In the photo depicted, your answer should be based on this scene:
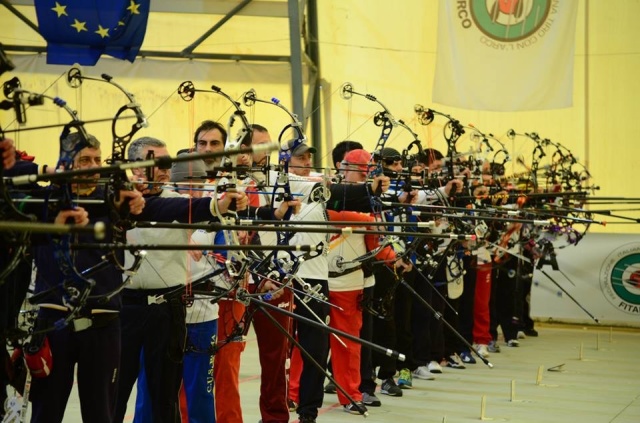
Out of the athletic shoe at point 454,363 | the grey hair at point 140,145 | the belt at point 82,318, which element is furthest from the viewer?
the athletic shoe at point 454,363

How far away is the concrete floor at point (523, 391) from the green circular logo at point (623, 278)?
101 cm

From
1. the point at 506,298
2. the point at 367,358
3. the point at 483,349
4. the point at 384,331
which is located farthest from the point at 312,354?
the point at 506,298

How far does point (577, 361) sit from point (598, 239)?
2681mm

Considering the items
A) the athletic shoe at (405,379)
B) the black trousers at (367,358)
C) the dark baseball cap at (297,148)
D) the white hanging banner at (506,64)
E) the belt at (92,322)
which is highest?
the white hanging banner at (506,64)

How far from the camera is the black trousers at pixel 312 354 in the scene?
5.89m

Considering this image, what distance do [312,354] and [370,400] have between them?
44.2 inches

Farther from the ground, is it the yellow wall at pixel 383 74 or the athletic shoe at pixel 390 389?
the yellow wall at pixel 383 74

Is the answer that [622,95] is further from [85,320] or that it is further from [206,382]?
[85,320]

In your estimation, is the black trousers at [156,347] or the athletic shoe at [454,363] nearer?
the black trousers at [156,347]

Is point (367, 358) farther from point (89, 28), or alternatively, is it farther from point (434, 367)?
point (89, 28)

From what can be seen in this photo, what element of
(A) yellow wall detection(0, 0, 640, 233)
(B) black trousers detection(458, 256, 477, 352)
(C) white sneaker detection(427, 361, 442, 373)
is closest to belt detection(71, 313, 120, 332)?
(C) white sneaker detection(427, 361, 442, 373)

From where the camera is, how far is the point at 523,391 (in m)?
7.73

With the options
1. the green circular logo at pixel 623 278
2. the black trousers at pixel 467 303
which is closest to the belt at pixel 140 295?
A: the black trousers at pixel 467 303

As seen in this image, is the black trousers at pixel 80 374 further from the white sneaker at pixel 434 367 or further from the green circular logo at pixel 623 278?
the green circular logo at pixel 623 278
